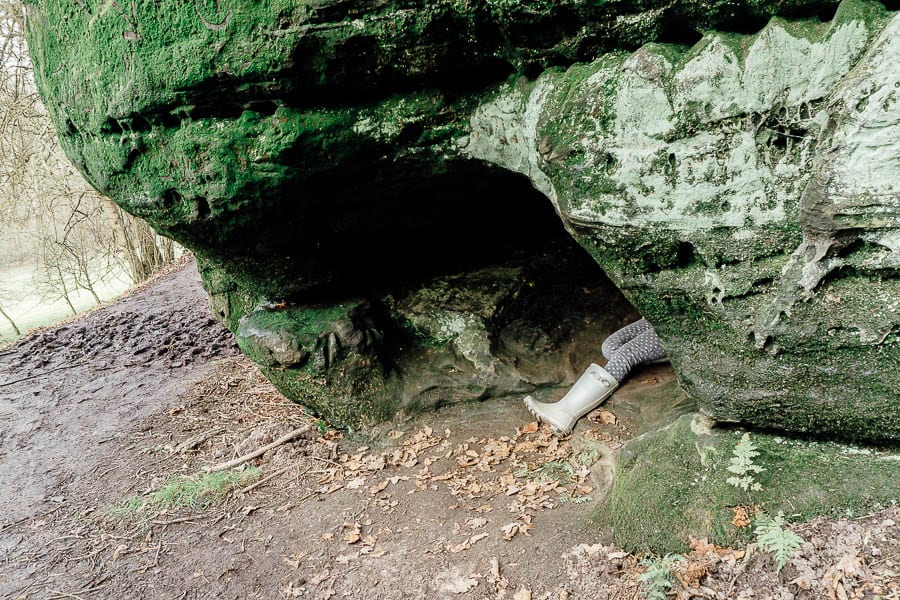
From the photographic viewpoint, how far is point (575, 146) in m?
2.80

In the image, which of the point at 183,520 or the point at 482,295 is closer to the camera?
the point at 183,520

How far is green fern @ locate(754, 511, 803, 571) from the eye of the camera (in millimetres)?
2664

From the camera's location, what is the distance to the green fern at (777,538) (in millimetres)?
2664

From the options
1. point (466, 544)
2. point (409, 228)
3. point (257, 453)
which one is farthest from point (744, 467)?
point (257, 453)

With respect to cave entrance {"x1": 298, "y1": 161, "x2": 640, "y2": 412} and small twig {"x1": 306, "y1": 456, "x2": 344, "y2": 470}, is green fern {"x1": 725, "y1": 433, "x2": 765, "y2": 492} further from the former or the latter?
small twig {"x1": 306, "y1": 456, "x2": 344, "y2": 470}

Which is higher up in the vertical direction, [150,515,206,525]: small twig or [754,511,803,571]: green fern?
[754,511,803,571]: green fern

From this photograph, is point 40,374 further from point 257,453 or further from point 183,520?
point 183,520

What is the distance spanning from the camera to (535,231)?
5.16 meters

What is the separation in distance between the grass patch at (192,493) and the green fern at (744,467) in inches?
140

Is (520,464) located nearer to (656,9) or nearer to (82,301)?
(656,9)

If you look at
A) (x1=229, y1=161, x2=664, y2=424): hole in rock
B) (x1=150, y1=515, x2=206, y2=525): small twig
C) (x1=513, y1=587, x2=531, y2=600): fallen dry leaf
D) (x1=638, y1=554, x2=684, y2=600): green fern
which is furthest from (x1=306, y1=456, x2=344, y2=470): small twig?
(x1=638, y1=554, x2=684, y2=600): green fern

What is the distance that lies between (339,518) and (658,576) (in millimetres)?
2186

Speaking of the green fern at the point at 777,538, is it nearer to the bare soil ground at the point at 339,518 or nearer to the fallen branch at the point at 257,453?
the bare soil ground at the point at 339,518

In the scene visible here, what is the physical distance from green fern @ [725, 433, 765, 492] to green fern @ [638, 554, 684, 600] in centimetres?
48
